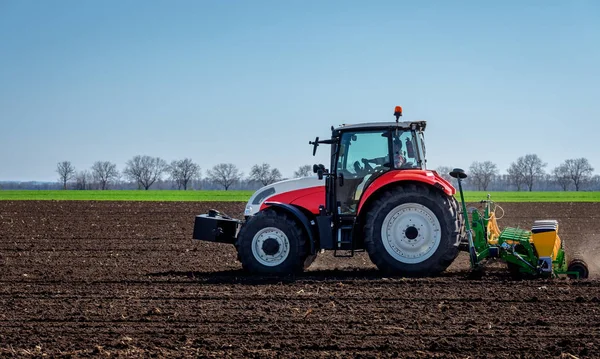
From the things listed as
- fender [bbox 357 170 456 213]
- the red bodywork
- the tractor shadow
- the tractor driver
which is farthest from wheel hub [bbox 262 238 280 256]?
the tractor driver

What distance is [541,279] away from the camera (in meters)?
10.0

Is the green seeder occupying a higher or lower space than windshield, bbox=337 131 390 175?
lower

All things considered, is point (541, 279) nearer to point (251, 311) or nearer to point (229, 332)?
point (251, 311)

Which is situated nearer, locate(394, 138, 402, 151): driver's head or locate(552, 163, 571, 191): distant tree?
locate(394, 138, 402, 151): driver's head

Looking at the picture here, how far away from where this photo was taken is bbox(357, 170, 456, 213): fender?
10219 millimetres

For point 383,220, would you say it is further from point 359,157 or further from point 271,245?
point 271,245

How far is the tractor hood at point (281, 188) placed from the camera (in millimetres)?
10861

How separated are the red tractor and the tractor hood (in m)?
0.01

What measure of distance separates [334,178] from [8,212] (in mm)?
20967

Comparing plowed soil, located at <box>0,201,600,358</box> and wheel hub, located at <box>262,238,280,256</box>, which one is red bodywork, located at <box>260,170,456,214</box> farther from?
plowed soil, located at <box>0,201,600,358</box>

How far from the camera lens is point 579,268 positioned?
10.2m

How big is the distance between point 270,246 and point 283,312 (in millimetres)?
2799

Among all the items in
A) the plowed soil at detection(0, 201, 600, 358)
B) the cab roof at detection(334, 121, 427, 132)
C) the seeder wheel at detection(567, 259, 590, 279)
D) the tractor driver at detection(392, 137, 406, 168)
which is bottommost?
the plowed soil at detection(0, 201, 600, 358)

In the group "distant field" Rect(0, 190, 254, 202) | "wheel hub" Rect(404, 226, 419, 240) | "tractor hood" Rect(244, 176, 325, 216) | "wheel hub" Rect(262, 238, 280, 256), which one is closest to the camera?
"wheel hub" Rect(404, 226, 419, 240)
